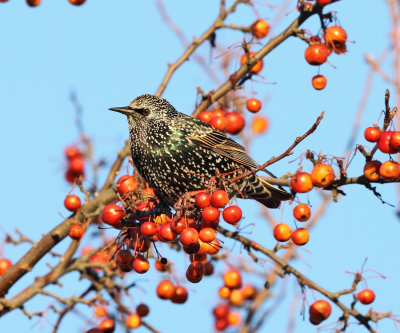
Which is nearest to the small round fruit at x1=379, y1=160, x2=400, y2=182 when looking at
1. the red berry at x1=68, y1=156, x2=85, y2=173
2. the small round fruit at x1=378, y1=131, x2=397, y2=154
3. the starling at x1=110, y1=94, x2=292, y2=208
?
the small round fruit at x1=378, y1=131, x2=397, y2=154

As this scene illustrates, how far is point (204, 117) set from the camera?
5125 mm

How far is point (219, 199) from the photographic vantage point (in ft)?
11.1

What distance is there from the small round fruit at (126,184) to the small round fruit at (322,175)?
134cm

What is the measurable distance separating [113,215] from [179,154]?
76 cm

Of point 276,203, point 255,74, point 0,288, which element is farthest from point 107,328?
point 255,74

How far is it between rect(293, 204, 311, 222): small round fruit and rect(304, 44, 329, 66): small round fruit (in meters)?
1.14

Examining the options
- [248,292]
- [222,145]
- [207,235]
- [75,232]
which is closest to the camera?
[207,235]

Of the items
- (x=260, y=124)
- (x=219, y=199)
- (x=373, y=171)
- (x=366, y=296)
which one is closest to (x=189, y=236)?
(x=219, y=199)

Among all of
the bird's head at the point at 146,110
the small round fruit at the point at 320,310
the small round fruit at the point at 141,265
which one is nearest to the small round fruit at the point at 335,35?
the bird's head at the point at 146,110

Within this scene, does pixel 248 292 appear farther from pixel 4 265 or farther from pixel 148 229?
pixel 148 229

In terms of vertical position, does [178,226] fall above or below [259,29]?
below

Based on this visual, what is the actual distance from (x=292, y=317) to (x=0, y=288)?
204 centimetres

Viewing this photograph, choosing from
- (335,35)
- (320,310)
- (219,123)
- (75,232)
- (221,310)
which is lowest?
(75,232)

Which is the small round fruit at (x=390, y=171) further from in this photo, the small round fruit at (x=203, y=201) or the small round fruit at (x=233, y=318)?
the small round fruit at (x=233, y=318)
